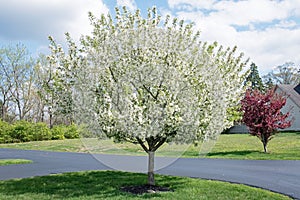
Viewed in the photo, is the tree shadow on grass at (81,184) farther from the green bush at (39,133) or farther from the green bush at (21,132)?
the green bush at (39,133)

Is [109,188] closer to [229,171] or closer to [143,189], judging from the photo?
[143,189]

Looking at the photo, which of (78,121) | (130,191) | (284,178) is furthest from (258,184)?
(78,121)

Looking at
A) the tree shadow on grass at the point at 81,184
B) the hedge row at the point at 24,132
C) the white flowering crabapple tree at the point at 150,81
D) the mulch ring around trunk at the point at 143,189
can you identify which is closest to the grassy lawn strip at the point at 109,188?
the tree shadow on grass at the point at 81,184

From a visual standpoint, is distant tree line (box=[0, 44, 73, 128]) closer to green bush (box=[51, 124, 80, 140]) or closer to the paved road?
green bush (box=[51, 124, 80, 140])

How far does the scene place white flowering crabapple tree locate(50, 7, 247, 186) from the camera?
20.4 feet

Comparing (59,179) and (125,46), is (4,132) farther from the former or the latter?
(125,46)

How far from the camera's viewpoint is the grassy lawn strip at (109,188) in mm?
6656

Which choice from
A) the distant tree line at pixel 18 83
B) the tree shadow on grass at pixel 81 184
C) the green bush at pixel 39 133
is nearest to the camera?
the tree shadow on grass at pixel 81 184

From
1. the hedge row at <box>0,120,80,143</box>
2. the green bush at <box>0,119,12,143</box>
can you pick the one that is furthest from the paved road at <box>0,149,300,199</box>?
the green bush at <box>0,119,12,143</box>

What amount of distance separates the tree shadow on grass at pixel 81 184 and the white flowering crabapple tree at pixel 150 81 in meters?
1.30

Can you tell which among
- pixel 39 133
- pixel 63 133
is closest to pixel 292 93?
pixel 63 133

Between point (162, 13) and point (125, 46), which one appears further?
point (162, 13)

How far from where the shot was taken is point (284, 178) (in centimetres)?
911

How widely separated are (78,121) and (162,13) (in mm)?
3011
